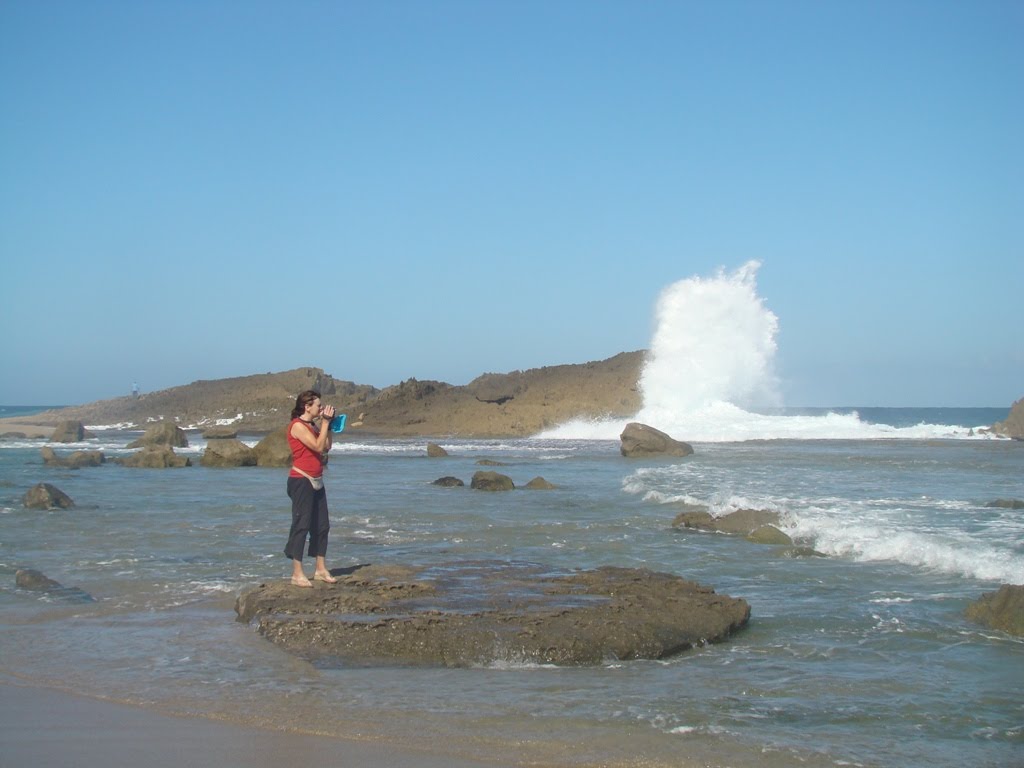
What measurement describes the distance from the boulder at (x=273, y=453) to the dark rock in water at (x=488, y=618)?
17869mm

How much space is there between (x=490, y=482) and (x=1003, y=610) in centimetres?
1250

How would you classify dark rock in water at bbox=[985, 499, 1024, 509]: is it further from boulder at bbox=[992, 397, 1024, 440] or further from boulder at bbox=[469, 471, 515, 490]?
boulder at bbox=[992, 397, 1024, 440]

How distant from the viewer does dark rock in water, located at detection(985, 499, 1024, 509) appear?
15161mm

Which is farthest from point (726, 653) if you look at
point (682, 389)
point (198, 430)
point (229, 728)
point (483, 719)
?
point (198, 430)

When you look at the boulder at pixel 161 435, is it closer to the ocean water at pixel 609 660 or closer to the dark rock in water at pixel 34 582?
the ocean water at pixel 609 660

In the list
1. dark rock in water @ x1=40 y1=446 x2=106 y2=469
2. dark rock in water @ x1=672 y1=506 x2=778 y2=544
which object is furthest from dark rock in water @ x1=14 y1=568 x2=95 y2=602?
dark rock in water @ x1=40 y1=446 x2=106 y2=469

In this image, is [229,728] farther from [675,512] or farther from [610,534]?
[675,512]

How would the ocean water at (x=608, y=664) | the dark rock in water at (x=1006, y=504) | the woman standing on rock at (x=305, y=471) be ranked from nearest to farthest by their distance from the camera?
1. the ocean water at (x=608, y=664)
2. the woman standing on rock at (x=305, y=471)
3. the dark rock in water at (x=1006, y=504)

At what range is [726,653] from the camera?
649cm

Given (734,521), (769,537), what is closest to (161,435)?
(734,521)

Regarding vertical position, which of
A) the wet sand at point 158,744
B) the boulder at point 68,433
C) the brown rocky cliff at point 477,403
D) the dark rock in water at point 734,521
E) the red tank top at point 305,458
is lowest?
the wet sand at point 158,744

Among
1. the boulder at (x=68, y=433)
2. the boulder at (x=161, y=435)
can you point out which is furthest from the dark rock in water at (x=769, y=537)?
the boulder at (x=68, y=433)

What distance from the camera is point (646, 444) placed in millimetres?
29688

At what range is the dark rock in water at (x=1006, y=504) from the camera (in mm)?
15161
